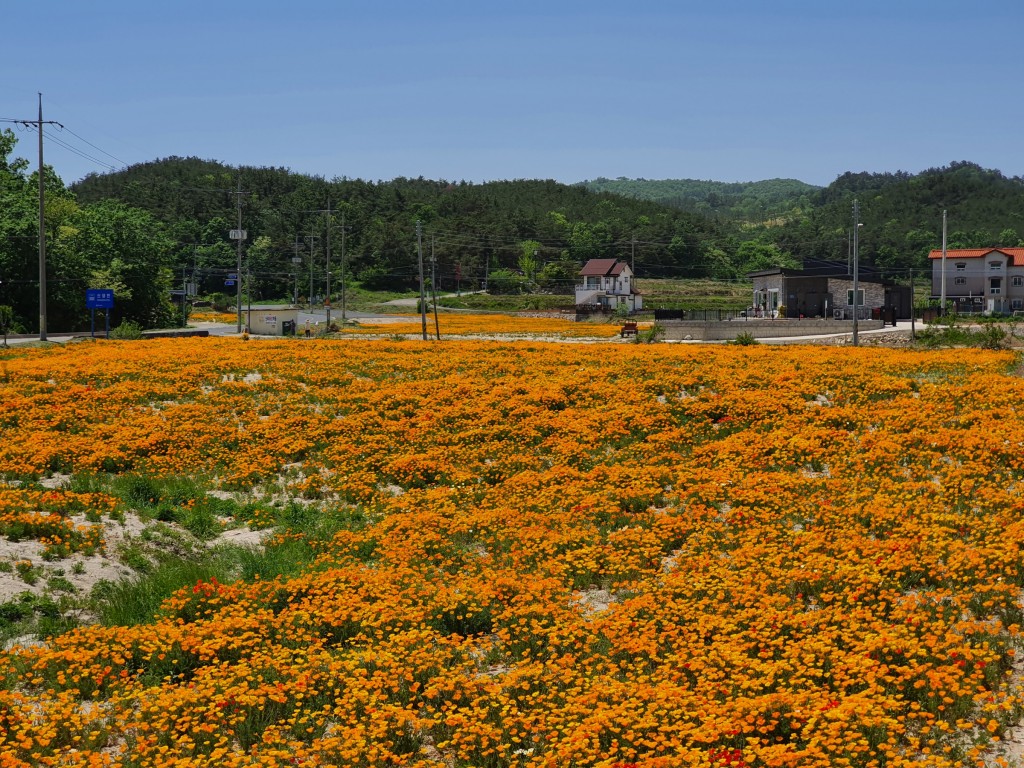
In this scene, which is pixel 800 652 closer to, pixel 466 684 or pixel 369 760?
pixel 466 684

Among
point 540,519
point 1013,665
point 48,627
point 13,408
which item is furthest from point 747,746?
point 13,408

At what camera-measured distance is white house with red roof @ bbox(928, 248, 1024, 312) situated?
327 ft

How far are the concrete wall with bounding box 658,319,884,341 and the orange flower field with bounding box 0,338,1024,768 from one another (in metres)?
36.5

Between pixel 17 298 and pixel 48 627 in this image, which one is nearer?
pixel 48 627

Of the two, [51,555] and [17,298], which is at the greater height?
[17,298]

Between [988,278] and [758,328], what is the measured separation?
156ft

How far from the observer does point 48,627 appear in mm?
12594

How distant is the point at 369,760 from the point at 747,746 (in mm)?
3739

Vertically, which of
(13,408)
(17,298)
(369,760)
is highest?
(17,298)

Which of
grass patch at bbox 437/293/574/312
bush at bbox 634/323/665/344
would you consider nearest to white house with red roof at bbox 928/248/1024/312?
grass patch at bbox 437/293/574/312

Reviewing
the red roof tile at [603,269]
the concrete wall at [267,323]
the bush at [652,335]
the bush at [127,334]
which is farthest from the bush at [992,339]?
the red roof tile at [603,269]

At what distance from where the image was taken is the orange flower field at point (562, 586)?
938 cm

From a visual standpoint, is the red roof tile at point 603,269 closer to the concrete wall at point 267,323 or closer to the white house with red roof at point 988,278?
the white house with red roof at point 988,278

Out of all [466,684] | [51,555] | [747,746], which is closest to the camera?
[747,746]
